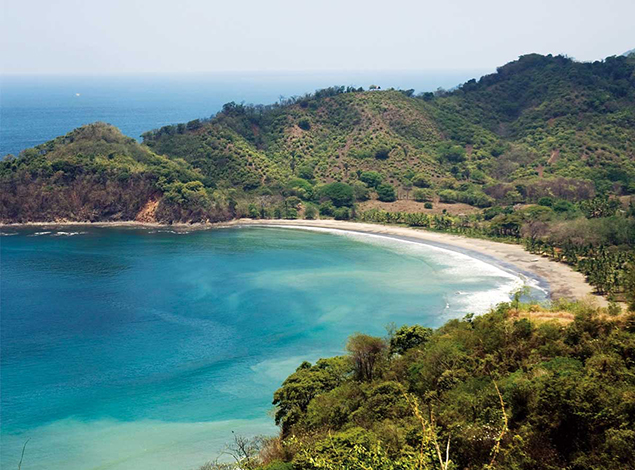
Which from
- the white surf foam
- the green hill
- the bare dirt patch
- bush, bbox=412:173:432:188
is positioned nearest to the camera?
the white surf foam

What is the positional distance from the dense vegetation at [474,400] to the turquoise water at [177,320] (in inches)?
249

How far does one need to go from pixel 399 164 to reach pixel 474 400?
7310 cm

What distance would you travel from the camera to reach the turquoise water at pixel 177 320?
29.2 meters

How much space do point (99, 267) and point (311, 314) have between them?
23195 mm

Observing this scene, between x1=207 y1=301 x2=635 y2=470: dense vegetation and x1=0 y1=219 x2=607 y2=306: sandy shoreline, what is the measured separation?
50.0ft

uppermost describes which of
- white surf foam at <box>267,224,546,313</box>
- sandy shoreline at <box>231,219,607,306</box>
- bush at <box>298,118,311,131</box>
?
bush at <box>298,118,311,131</box>

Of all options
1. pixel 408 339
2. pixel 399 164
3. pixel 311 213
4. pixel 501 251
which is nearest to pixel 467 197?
A: pixel 399 164

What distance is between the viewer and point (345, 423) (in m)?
21.6

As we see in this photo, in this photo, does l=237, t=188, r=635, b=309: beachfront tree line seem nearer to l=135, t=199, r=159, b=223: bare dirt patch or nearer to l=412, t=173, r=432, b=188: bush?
l=412, t=173, r=432, b=188: bush

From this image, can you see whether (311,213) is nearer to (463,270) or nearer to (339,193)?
(339,193)

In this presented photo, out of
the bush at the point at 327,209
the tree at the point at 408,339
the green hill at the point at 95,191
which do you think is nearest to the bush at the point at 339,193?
the bush at the point at 327,209

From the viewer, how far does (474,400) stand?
18656 mm

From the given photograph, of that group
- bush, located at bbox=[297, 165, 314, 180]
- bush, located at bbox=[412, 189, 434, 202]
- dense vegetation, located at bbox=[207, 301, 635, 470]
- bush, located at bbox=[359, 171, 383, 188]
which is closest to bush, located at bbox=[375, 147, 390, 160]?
bush, located at bbox=[359, 171, 383, 188]

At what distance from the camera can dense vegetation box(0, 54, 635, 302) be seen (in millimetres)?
70125
